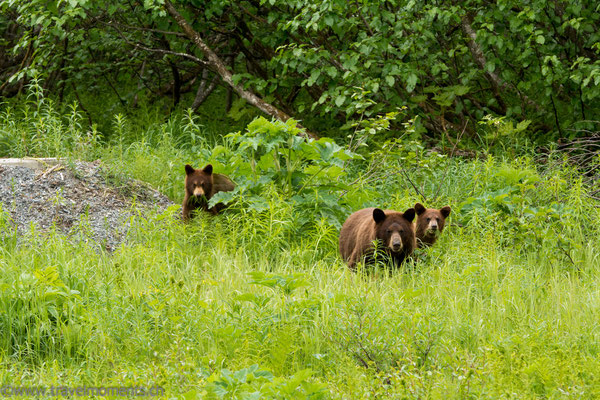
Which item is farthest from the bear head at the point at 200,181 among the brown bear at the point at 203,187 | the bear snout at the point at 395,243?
the bear snout at the point at 395,243

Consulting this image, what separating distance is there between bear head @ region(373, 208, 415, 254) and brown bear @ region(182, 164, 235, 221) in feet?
6.35

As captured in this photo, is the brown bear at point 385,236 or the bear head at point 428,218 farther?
the bear head at point 428,218

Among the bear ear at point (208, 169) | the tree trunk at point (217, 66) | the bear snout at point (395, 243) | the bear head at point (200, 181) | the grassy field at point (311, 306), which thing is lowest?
the grassy field at point (311, 306)

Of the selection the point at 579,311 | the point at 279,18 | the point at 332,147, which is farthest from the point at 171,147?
the point at 579,311

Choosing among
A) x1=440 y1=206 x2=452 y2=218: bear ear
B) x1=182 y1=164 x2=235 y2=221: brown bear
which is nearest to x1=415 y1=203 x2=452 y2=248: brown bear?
x1=440 y1=206 x2=452 y2=218: bear ear

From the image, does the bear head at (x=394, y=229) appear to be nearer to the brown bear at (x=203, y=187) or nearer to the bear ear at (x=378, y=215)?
the bear ear at (x=378, y=215)

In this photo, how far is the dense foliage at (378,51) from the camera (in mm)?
8930

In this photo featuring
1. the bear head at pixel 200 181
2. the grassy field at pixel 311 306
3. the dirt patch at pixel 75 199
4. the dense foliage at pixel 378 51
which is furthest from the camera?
the dense foliage at pixel 378 51

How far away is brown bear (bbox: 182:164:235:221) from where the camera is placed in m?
7.72

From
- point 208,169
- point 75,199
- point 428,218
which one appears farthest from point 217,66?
point 428,218

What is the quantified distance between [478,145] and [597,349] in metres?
5.80

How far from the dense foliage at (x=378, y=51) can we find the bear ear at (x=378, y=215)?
231 cm

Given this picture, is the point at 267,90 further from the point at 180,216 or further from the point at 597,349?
the point at 597,349

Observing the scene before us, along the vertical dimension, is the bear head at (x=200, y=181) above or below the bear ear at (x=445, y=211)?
above
